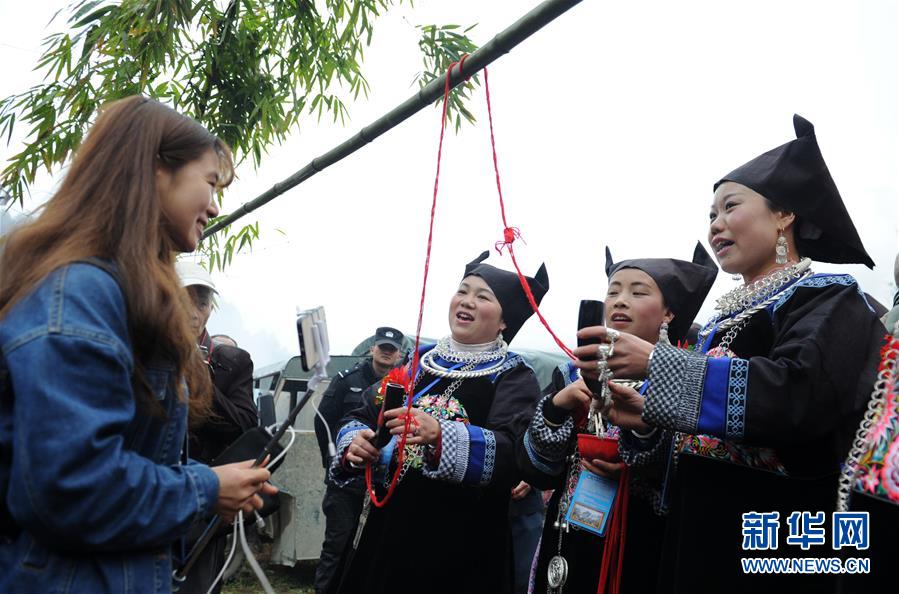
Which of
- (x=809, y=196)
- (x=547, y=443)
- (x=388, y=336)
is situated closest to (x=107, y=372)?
(x=547, y=443)

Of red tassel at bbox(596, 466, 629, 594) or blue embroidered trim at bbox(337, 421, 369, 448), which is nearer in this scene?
red tassel at bbox(596, 466, 629, 594)

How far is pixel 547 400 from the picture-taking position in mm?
2865

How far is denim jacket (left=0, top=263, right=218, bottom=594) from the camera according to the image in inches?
50.4

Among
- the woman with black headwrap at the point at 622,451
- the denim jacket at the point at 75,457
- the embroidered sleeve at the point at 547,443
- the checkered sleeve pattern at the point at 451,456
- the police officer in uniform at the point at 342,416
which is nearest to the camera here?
the denim jacket at the point at 75,457

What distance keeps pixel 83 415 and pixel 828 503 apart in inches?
71.3

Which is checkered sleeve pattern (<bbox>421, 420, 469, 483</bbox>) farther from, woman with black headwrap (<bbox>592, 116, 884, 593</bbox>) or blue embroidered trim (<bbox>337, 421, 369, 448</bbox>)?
woman with black headwrap (<bbox>592, 116, 884, 593</bbox>)

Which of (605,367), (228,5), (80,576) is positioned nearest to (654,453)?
(605,367)

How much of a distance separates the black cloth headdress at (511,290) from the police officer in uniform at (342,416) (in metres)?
1.72

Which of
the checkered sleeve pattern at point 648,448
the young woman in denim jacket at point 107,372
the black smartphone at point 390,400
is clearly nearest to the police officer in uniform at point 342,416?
the black smartphone at point 390,400

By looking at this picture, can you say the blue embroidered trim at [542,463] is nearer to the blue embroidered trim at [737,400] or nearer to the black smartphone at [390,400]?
the black smartphone at [390,400]

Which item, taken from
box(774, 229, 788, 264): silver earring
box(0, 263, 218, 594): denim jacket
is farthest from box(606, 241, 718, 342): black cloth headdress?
box(0, 263, 218, 594): denim jacket

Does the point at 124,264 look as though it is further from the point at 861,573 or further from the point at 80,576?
the point at 861,573

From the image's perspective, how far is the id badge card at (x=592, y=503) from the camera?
261 centimetres

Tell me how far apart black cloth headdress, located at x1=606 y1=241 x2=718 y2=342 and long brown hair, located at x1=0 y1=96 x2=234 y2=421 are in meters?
1.84
